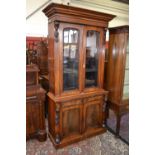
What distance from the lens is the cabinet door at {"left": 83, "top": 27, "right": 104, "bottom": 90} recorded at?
2287 millimetres

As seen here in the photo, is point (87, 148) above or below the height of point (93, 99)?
below

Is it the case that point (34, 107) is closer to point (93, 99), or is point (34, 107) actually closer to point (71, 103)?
point (71, 103)

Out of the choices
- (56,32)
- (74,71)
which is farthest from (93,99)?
(56,32)

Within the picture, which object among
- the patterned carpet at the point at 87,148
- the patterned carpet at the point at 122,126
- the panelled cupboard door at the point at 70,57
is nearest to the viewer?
the panelled cupboard door at the point at 70,57

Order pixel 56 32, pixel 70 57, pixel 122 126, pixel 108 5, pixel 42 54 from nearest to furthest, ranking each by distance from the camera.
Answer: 1. pixel 56 32
2. pixel 70 57
3. pixel 122 126
4. pixel 42 54
5. pixel 108 5

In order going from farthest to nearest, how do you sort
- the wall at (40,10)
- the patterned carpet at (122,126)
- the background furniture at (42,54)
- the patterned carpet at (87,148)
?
the wall at (40,10) < the background furniture at (42,54) < the patterned carpet at (122,126) < the patterned carpet at (87,148)

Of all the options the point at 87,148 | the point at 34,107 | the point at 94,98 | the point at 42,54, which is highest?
the point at 42,54

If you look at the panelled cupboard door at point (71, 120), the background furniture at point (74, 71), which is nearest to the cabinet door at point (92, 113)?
the background furniture at point (74, 71)

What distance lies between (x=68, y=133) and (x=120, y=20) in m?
4.44

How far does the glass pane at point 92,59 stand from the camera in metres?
2.31

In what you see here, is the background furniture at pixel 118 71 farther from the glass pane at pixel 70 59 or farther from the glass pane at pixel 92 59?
the glass pane at pixel 70 59

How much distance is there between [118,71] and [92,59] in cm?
47

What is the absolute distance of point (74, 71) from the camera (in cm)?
225

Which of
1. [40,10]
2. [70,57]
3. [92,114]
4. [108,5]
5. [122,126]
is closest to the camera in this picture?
[70,57]
